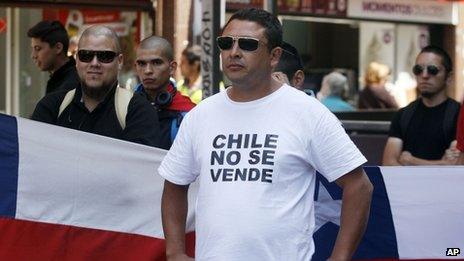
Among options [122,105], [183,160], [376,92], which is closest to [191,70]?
[376,92]

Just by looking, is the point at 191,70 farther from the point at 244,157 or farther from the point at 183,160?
the point at 244,157

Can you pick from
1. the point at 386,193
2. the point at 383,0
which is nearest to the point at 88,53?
the point at 386,193

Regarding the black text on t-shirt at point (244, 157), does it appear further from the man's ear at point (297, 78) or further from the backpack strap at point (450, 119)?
the backpack strap at point (450, 119)

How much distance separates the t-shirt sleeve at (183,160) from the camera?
426 centimetres

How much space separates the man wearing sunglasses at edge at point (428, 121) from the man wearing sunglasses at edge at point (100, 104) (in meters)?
2.14

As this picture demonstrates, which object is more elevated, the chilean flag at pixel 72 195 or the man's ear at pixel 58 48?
the man's ear at pixel 58 48

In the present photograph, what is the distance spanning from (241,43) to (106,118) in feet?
5.35

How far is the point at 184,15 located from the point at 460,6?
7.30 m

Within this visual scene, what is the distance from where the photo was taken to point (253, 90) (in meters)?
4.14

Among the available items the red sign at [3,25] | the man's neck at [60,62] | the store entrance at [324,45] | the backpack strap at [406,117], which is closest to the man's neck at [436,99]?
the backpack strap at [406,117]

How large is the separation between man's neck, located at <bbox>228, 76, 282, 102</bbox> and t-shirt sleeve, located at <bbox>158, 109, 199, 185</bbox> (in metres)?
0.22

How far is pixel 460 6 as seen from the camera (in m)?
19.0

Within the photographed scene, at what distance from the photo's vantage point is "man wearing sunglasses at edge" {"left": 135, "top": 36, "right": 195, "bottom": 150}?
654cm

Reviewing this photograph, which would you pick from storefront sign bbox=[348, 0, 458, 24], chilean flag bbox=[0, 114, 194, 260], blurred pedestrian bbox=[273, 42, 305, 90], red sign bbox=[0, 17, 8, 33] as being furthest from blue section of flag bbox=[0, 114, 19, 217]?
storefront sign bbox=[348, 0, 458, 24]
